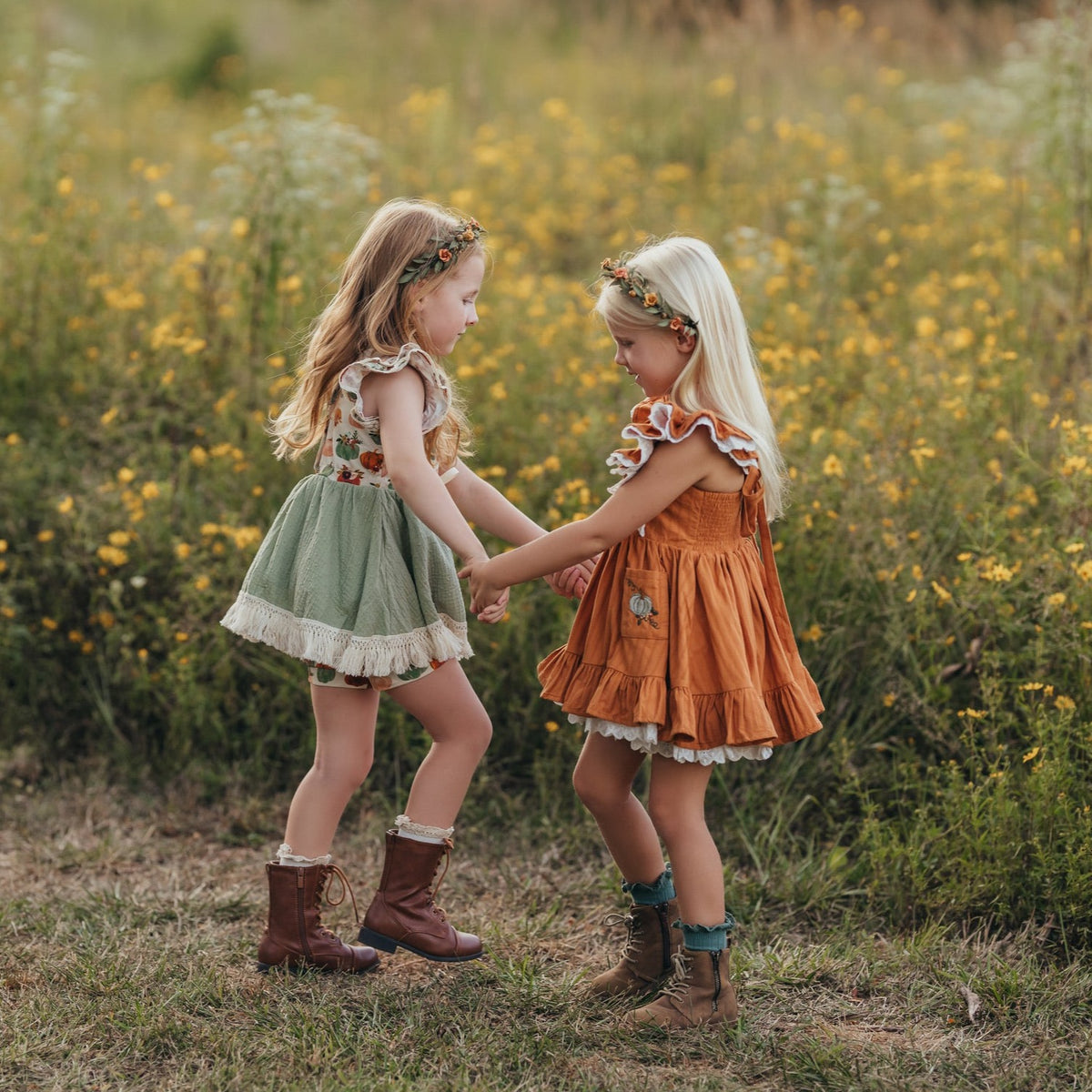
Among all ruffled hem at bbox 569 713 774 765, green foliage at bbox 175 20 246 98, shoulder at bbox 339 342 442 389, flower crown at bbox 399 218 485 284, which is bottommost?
ruffled hem at bbox 569 713 774 765

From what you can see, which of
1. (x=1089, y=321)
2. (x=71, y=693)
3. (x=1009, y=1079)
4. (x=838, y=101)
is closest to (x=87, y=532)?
(x=71, y=693)

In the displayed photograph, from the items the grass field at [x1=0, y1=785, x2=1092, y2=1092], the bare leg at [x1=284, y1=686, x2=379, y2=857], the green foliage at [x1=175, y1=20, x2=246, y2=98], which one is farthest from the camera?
the green foliage at [x1=175, y1=20, x2=246, y2=98]

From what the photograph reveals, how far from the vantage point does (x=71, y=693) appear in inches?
158

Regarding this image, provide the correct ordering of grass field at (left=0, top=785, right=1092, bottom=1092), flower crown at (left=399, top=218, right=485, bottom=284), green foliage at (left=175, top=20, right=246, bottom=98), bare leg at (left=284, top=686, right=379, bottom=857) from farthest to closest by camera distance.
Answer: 1. green foliage at (left=175, top=20, right=246, bottom=98)
2. bare leg at (left=284, top=686, right=379, bottom=857)
3. flower crown at (left=399, top=218, right=485, bottom=284)
4. grass field at (left=0, top=785, right=1092, bottom=1092)

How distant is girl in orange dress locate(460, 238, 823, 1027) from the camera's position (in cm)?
244

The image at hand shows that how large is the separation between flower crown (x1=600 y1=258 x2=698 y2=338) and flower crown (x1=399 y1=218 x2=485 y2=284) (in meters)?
0.33

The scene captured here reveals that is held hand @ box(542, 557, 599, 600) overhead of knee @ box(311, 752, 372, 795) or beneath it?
overhead

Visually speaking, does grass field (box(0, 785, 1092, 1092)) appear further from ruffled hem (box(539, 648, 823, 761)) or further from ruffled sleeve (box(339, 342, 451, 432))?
ruffled sleeve (box(339, 342, 451, 432))

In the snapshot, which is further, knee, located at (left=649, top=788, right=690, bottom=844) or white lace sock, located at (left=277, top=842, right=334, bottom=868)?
white lace sock, located at (left=277, top=842, right=334, bottom=868)

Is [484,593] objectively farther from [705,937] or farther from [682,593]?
[705,937]

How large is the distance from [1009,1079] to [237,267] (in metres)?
3.51

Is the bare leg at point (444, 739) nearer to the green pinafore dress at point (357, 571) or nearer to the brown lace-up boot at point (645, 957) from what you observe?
the green pinafore dress at point (357, 571)

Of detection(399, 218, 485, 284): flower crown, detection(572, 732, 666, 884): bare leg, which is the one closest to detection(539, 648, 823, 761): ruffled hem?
detection(572, 732, 666, 884): bare leg

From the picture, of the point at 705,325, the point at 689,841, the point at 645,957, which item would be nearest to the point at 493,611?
the point at 689,841
